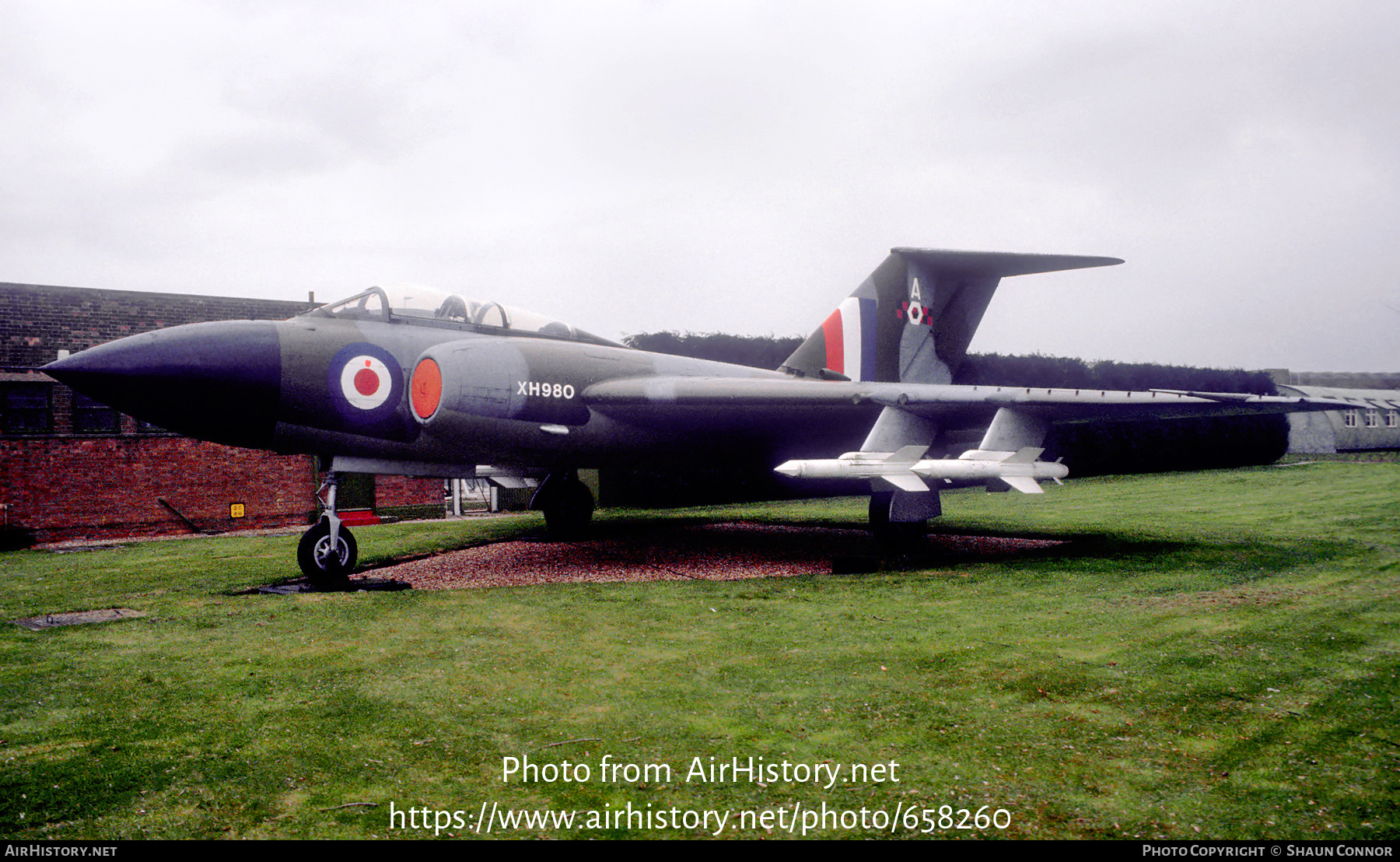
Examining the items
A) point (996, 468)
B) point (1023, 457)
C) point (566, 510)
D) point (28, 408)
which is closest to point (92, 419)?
point (28, 408)

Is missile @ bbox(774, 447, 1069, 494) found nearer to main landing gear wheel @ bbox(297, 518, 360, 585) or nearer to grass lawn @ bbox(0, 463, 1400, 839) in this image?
grass lawn @ bbox(0, 463, 1400, 839)

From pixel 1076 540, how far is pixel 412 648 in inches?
363

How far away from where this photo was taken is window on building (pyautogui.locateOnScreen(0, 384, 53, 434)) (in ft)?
52.9

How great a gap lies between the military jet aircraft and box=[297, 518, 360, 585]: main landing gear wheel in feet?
0.06

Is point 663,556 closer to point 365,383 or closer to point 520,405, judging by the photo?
point 520,405

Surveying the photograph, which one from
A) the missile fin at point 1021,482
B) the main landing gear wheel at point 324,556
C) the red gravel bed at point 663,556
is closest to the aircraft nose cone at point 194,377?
the main landing gear wheel at point 324,556

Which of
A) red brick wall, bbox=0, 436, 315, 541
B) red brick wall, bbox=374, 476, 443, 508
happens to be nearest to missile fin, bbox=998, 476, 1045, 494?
red brick wall, bbox=0, 436, 315, 541

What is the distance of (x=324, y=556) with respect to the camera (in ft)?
27.1

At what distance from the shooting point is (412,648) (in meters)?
5.45

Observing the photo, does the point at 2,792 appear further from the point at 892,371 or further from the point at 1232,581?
the point at 892,371

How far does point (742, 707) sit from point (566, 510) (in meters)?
9.33

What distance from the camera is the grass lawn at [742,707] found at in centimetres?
292

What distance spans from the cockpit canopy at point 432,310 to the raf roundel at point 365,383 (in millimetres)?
616
